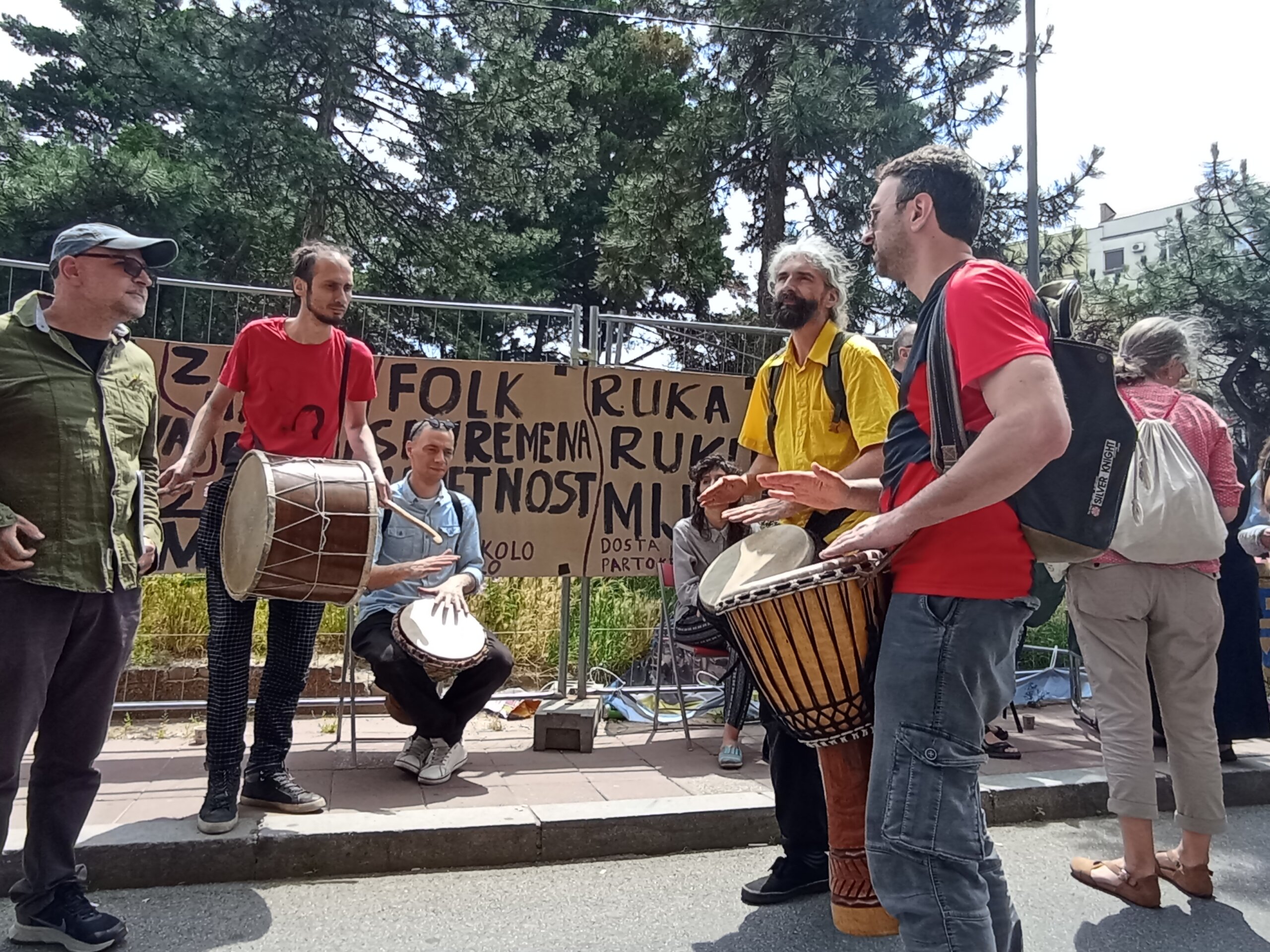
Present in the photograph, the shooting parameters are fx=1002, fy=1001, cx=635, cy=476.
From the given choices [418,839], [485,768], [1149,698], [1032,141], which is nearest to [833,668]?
[1149,698]

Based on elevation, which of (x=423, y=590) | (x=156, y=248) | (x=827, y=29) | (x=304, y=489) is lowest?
(x=423, y=590)

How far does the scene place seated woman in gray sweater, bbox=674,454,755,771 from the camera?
205 inches

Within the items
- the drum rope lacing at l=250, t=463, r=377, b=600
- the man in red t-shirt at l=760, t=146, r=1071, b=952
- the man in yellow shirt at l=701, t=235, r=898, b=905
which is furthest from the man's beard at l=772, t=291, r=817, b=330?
the drum rope lacing at l=250, t=463, r=377, b=600

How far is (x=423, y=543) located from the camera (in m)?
5.04

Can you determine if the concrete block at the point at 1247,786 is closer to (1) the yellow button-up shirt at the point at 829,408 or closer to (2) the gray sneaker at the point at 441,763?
(1) the yellow button-up shirt at the point at 829,408

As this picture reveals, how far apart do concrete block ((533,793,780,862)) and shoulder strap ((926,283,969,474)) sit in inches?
97.9

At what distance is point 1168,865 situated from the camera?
149 inches

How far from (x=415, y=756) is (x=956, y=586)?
3367mm

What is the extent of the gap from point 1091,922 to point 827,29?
15461mm

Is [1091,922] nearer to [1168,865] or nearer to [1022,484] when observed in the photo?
[1168,865]

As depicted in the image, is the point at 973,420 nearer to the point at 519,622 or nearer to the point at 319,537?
the point at 319,537

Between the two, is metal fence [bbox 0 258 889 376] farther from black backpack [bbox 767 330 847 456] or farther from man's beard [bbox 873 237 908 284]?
man's beard [bbox 873 237 908 284]

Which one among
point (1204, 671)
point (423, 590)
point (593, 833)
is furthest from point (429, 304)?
point (1204, 671)

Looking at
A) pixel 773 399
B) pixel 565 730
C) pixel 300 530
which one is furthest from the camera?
pixel 565 730
